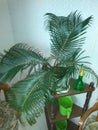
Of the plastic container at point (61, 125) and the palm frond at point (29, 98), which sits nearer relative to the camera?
the palm frond at point (29, 98)

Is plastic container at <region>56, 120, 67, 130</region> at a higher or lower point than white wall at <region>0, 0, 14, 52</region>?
lower

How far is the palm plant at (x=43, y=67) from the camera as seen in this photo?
3.83 feet

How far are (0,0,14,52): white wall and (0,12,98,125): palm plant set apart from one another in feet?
1.15

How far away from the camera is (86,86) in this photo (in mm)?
1631

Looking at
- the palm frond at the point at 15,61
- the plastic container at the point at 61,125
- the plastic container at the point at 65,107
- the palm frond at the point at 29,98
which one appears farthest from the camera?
the plastic container at the point at 61,125

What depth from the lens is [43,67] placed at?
1.47 metres

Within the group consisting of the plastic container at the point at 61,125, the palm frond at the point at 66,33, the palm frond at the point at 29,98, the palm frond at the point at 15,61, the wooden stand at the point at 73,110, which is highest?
the palm frond at the point at 66,33

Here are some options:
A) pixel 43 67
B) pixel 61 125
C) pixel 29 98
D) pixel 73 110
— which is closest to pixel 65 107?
pixel 73 110

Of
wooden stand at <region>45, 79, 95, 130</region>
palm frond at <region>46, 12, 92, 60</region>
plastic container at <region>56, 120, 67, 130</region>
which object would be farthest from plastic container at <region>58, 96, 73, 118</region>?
palm frond at <region>46, 12, 92, 60</region>

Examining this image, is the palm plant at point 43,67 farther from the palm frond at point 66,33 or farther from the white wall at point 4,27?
the white wall at point 4,27

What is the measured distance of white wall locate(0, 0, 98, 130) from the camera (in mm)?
1521

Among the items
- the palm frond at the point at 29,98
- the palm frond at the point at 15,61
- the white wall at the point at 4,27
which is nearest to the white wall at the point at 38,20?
the white wall at the point at 4,27

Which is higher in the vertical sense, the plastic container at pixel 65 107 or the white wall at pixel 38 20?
the white wall at pixel 38 20

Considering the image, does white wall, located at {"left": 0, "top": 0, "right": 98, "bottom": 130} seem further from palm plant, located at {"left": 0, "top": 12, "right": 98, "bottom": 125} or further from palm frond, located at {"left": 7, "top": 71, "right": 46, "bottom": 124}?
palm frond, located at {"left": 7, "top": 71, "right": 46, "bottom": 124}
